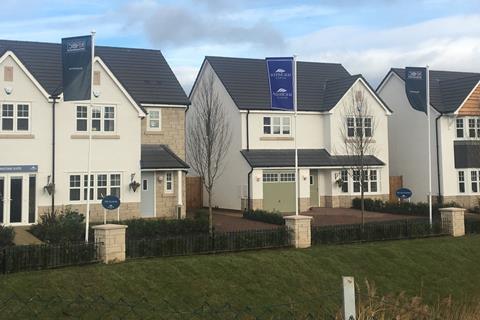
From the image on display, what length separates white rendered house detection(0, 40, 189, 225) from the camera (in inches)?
993

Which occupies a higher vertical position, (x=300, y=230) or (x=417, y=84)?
(x=417, y=84)

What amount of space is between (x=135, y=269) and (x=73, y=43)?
9086 millimetres

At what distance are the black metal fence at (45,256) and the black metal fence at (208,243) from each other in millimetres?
1374

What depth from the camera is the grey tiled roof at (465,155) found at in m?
36.1

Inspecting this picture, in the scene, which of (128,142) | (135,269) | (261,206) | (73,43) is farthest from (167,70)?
(135,269)

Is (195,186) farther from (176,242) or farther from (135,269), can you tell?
(135,269)

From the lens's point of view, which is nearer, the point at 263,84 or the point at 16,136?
the point at 16,136

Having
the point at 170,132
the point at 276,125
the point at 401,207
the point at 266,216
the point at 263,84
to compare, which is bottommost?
the point at 266,216

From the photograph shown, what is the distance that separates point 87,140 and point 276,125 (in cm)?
1220

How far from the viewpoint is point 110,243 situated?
16.1 metres

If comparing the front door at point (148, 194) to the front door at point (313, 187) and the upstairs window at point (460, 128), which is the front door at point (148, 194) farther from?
the upstairs window at point (460, 128)

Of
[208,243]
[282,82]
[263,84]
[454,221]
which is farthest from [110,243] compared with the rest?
[263,84]

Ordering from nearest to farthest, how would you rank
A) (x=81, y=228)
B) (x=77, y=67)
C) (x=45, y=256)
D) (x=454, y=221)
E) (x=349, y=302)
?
1. (x=349, y=302)
2. (x=45, y=256)
3. (x=77, y=67)
4. (x=81, y=228)
5. (x=454, y=221)

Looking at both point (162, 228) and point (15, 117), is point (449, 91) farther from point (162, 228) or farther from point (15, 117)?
point (15, 117)
